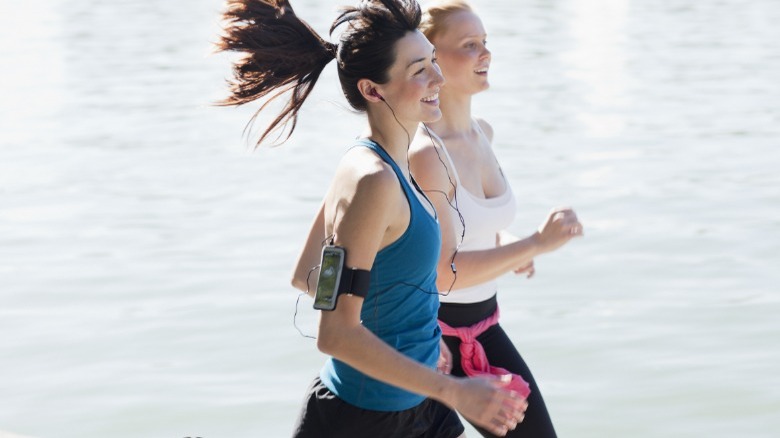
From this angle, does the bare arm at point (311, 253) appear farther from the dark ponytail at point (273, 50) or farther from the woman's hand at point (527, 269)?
the woman's hand at point (527, 269)

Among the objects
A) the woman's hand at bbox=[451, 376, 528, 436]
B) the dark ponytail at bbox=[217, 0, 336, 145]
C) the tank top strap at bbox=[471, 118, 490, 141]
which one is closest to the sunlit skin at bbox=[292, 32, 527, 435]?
the woman's hand at bbox=[451, 376, 528, 436]

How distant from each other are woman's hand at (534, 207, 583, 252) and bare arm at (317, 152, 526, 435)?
2.97ft

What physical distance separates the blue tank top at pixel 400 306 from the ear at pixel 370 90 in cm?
12

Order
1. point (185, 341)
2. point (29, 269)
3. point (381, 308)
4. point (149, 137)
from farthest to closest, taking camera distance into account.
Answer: point (149, 137)
point (29, 269)
point (185, 341)
point (381, 308)

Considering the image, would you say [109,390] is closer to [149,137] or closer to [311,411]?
[311,411]

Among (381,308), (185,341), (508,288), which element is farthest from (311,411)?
(508,288)

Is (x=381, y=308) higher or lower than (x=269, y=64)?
lower

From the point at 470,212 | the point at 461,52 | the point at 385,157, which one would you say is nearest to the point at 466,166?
the point at 470,212

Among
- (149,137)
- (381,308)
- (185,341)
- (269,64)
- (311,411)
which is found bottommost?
(149,137)

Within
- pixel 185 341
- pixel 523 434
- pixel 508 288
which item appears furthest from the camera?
pixel 508 288

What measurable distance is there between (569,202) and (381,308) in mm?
7998

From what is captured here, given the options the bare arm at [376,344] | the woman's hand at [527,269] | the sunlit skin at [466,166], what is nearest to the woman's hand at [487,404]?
the bare arm at [376,344]

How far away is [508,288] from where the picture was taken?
8.48m

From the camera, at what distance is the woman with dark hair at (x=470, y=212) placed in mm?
3641
